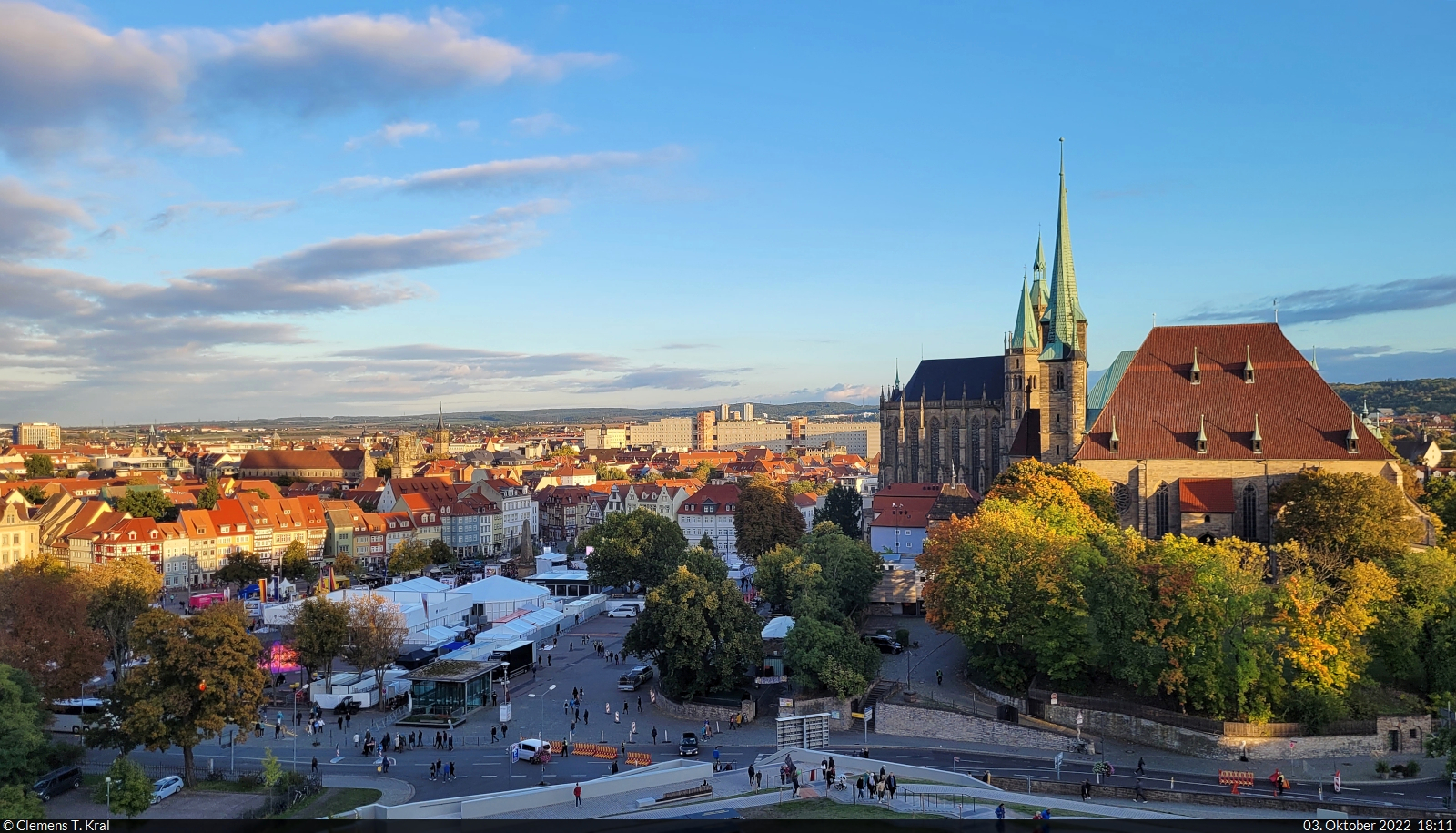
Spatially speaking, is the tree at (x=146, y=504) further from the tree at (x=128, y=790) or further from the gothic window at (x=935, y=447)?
the tree at (x=128, y=790)

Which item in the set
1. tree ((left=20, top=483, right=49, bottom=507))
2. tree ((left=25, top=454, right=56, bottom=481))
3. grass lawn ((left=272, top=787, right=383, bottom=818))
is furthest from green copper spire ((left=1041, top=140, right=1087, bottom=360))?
tree ((left=25, top=454, right=56, bottom=481))

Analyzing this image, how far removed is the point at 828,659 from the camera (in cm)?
4209

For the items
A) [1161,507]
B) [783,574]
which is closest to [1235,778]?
[1161,507]

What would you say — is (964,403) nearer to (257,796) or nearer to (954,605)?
(954,605)

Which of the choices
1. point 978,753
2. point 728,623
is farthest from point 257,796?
point 978,753

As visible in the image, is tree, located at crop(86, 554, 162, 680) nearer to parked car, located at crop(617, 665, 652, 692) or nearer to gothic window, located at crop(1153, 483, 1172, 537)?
parked car, located at crop(617, 665, 652, 692)

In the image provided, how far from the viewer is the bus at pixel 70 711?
43.1 metres

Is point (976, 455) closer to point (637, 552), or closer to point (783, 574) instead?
point (637, 552)

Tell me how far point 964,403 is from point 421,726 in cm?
6562

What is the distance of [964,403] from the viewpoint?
97750 millimetres

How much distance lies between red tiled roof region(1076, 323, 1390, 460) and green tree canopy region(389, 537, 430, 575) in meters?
50.8

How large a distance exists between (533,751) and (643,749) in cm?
405

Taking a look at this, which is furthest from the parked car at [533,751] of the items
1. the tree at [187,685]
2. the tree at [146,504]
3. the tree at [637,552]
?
the tree at [146,504]

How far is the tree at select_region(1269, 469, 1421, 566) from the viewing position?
45469 mm
